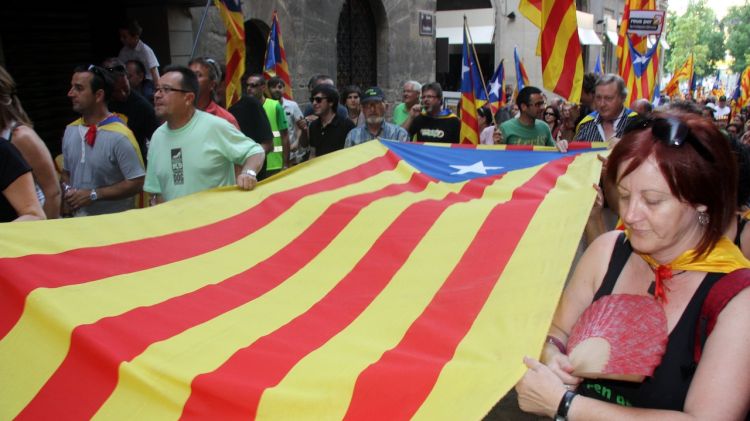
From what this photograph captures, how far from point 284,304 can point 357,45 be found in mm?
12893

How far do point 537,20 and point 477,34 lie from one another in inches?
672

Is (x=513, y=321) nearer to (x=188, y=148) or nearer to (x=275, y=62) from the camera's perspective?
(x=188, y=148)

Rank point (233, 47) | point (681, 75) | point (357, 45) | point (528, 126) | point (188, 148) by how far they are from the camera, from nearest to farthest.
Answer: point (188, 148) → point (528, 126) → point (233, 47) → point (357, 45) → point (681, 75)

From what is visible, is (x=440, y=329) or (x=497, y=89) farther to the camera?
(x=497, y=89)

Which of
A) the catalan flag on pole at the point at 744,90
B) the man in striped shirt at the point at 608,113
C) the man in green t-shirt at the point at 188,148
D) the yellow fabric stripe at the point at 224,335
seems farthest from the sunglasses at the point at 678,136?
the catalan flag on pole at the point at 744,90

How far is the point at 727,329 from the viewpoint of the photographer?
1.66 metres

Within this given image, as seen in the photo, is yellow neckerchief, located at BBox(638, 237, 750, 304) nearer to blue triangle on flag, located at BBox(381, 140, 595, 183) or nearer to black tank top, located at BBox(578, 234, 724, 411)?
black tank top, located at BBox(578, 234, 724, 411)

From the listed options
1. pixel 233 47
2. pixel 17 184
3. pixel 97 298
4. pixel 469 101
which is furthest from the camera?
pixel 469 101

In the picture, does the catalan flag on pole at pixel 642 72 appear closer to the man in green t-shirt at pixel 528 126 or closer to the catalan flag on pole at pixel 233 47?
the man in green t-shirt at pixel 528 126

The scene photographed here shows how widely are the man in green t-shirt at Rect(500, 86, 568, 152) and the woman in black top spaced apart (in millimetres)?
4549

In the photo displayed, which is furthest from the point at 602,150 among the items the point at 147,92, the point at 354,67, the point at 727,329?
the point at 354,67

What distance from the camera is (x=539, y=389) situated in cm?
186

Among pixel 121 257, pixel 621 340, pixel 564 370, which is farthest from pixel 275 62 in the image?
pixel 621 340

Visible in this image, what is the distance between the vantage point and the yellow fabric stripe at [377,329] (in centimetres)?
196
